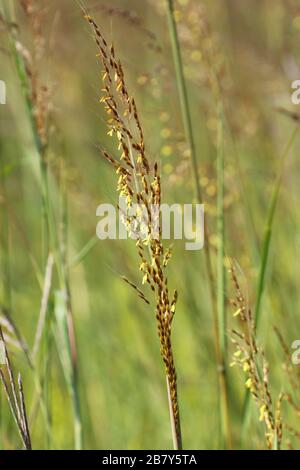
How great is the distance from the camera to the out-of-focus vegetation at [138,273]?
1406 mm

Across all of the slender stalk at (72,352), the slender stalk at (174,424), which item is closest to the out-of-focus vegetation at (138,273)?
the slender stalk at (72,352)

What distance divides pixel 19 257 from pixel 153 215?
7.94ft

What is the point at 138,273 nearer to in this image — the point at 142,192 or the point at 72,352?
the point at 72,352

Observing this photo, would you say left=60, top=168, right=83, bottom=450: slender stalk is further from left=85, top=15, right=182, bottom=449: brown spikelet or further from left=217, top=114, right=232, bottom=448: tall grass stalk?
left=85, top=15, right=182, bottom=449: brown spikelet

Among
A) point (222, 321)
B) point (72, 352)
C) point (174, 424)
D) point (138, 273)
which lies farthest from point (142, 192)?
point (138, 273)

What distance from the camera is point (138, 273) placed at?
2492 millimetres

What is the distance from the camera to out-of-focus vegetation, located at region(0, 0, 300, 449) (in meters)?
1.41

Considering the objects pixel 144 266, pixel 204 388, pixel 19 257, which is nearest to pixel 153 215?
pixel 144 266

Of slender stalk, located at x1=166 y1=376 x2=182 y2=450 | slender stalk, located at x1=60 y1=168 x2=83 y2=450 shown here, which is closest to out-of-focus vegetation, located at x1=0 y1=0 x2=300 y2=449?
slender stalk, located at x1=60 y1=168 x2=83 y2=450

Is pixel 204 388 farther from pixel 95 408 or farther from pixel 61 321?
pixel 61 321

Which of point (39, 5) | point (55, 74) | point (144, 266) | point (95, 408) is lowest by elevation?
point (95, 408)

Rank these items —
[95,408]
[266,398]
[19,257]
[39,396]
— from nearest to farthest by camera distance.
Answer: [266,398] → [39,396] → [95,408] → [19,257]

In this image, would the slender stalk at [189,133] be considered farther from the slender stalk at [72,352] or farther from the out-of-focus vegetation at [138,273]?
the slender stalk at [72,352]

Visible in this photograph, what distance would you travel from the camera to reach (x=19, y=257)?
321 centimetres
